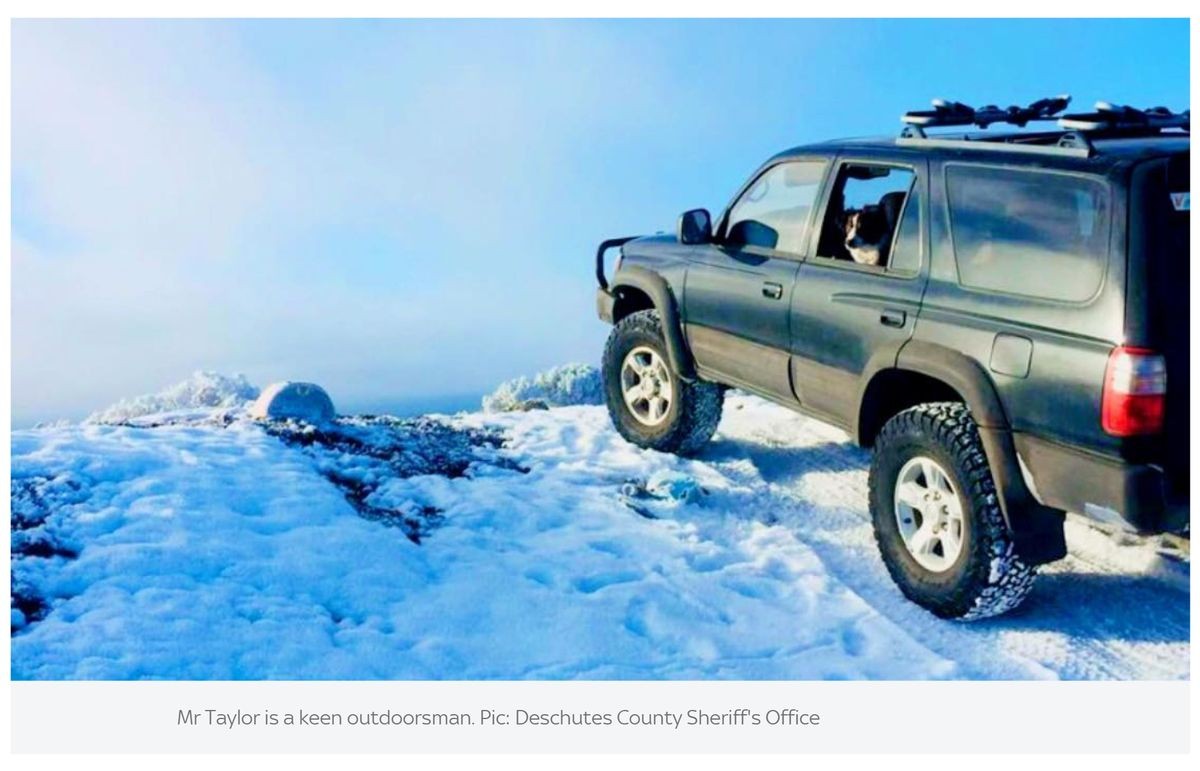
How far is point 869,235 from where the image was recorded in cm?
555

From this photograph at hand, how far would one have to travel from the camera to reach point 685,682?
434 centimetres

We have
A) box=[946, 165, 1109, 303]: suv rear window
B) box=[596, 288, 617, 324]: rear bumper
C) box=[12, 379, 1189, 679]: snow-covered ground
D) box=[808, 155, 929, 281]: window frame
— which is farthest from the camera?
box=[596, 288, 617, 324]: rear bumper

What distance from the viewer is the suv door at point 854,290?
4996mm

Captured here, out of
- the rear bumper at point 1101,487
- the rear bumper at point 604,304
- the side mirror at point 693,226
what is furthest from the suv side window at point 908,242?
the rear bumper at point 604,304

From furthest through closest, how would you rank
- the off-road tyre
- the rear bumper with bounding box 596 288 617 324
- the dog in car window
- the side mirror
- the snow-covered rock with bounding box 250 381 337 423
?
the snow-covered rock with bounding box 250 381 337 423 → the rear bumper with bounding box 596 288 617 324 → the side mirror → the dog in car window → the off-road tyre

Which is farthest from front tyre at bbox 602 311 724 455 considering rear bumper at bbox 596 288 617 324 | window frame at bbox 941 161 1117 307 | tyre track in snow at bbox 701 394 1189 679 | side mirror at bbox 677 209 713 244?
window frame at bbox 941 161 1117 307

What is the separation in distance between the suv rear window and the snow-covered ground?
1.61m

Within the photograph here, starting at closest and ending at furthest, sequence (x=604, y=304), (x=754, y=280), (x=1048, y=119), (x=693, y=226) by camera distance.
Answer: (x=1048, y=119)
(x=754, y=280)
(x=693, y=226)
(x=604, y=304)

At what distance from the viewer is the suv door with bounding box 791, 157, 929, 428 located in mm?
4996

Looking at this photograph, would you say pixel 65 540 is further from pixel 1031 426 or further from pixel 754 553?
pixel 1031 426

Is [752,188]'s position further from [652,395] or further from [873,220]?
[652,395]

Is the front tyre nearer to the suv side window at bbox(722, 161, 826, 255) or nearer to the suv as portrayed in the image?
the suv

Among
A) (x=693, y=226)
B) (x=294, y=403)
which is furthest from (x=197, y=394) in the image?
(x=693, y=226)

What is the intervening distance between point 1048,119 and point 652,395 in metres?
2.99
